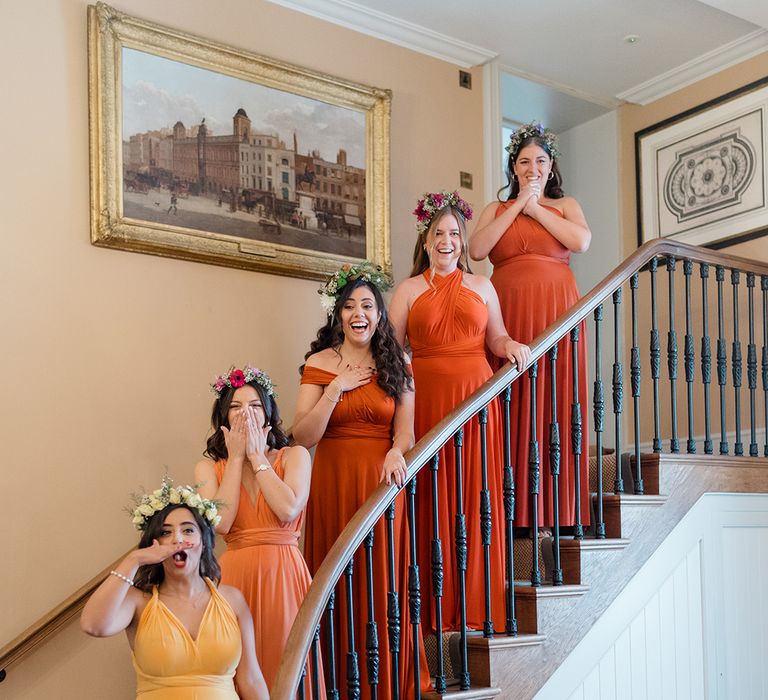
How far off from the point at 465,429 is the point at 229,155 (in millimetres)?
2114

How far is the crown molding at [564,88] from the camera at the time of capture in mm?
7074

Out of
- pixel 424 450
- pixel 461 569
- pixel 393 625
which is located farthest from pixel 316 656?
pixel 424 450

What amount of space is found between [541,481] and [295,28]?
9.47 feet

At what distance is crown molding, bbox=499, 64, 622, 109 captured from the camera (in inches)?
279

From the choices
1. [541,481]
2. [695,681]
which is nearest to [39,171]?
Result: [541,481]

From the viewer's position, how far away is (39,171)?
507 cm

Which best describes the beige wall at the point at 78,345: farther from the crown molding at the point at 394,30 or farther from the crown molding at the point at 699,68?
the crown molding at the point at 699,68

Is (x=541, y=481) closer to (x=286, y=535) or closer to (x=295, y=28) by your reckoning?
(x=286, y=535)

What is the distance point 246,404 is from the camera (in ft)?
13.5

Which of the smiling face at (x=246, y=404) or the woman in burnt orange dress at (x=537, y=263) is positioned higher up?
the woman in burnt orange dress at (x=537, y=263)

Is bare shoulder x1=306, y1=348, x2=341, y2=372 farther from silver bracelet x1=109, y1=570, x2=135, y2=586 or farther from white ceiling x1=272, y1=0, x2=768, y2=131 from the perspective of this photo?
white ceiling x1=272, y1=0, x2=768, y2=131

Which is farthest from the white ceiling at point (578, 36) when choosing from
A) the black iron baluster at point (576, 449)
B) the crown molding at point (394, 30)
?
the black iron baluster at point (576, 449)

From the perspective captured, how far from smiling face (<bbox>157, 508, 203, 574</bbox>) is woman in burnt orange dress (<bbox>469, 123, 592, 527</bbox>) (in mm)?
1602

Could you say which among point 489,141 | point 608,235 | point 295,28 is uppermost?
point 295,28
